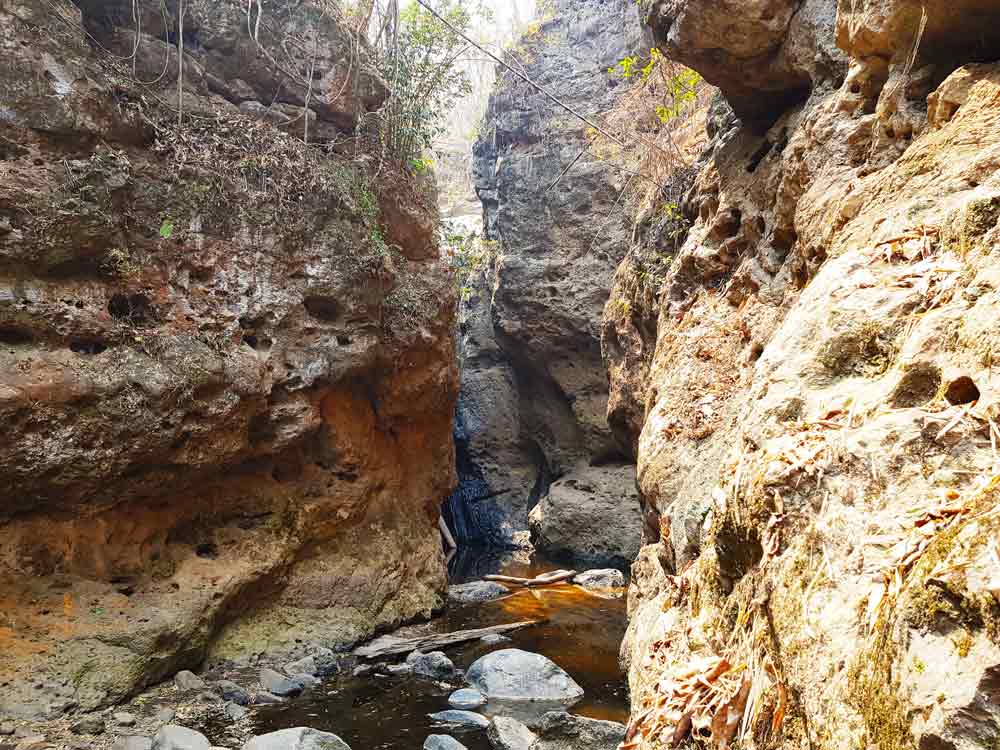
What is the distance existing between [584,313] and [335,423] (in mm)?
8809

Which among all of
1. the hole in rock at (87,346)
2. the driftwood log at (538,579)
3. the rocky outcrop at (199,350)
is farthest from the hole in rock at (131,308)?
the driftwood log at (538,579)

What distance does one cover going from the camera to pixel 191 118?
22.8 feet

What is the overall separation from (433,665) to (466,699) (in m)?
0.88

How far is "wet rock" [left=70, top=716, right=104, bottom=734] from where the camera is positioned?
4.69 metres

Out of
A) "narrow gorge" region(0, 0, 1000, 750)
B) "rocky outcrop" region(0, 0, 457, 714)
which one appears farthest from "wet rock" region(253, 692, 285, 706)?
"rocky outcrop" region(0, 0, 457, 714)

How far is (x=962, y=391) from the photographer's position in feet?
5.64

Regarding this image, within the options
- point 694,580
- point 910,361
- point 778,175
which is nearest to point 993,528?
point 910,361

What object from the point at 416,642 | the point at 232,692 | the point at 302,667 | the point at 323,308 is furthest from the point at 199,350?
the point at 416,642

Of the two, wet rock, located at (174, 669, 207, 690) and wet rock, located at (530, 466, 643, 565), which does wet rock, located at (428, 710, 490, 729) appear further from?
wet rock, located at (530, 466, 643, 565)

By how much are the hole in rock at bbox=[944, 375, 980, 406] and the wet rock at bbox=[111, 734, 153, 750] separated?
15.7ft

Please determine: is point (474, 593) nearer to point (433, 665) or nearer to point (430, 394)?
point (430, 394)

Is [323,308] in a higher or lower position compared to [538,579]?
higher

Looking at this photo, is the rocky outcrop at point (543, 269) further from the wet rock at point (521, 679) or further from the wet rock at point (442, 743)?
the wet rock at point (442, 743)

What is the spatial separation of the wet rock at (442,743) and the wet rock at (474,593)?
4.76m
